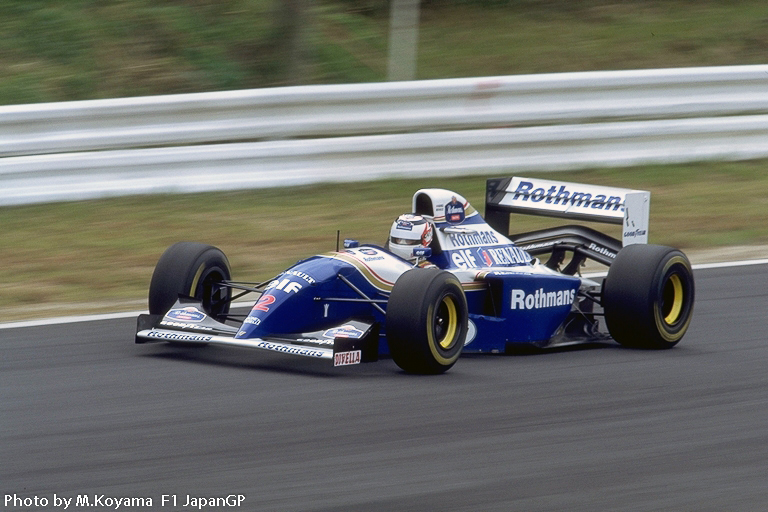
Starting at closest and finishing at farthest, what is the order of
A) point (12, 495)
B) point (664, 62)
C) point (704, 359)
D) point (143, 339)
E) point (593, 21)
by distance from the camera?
1. point (12, 495)
2. point (143, 339)
3. point (704, 359)
4. point (664, 62)
5. point (593, 21)

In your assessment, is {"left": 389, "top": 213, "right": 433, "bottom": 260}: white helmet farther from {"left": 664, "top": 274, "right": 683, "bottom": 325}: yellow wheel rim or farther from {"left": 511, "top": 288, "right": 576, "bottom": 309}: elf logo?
{"left": 664, "top": 274, "right": 683, "bottom": 325}: yellow wheel rim

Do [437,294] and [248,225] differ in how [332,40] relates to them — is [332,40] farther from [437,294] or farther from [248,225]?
[437,294]

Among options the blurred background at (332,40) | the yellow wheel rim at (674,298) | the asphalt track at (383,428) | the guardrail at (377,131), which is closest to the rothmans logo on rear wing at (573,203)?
the yellow wheel rim at (674,298)

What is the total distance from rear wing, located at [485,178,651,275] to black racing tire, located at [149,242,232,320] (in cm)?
226

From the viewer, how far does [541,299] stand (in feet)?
23.5

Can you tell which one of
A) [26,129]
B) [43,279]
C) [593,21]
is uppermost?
[593,21]

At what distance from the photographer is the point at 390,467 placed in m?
4.79

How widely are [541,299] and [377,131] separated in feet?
16.3

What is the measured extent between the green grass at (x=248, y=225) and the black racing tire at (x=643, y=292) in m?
3.11

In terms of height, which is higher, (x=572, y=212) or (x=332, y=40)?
(x=332, y=40)

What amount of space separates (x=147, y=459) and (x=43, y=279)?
172 inches

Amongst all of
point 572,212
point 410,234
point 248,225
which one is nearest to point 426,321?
point 410,234

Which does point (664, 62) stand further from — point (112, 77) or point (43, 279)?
point (43, 279)

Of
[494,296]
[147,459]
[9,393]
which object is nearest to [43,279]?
[9,393]
